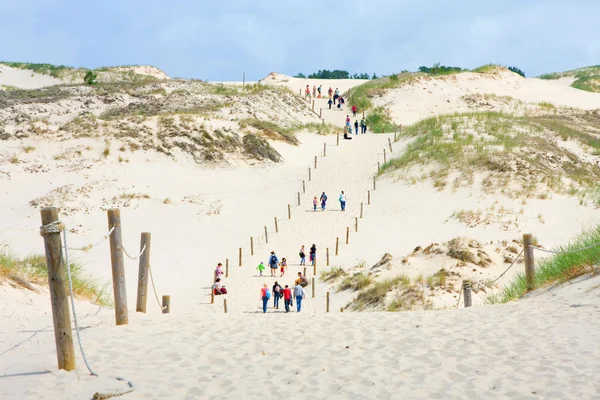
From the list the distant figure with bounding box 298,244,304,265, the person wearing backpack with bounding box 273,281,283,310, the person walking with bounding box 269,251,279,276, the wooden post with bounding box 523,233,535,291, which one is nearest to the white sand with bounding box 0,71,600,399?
the person wearing backpack with bounding box 273,281,283,310

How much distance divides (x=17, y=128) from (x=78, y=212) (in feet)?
44.7

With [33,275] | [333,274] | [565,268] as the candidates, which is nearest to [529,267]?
[565,268]

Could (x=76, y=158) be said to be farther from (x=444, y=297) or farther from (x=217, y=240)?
(x=444, y=297)

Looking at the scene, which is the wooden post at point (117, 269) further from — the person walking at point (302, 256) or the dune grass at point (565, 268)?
the person walking at point (302, 256)

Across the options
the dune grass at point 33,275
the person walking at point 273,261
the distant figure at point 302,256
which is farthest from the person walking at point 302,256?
the dune grass at point 33,275

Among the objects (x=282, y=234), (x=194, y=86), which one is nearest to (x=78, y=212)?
(x=282, y=234)

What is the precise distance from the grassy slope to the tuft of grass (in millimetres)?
65513

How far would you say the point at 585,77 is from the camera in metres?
80.4

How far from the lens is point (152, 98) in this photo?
5584cm

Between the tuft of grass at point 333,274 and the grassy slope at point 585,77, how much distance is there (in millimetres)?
65513

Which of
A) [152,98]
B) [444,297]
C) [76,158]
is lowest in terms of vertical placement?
[444,297]

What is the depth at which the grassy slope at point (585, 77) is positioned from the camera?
76100 mm

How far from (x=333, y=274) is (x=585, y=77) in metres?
72.0

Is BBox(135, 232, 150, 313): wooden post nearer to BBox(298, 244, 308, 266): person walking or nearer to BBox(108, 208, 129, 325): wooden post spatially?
BBox(108, 208, 129, 325): wooden post
